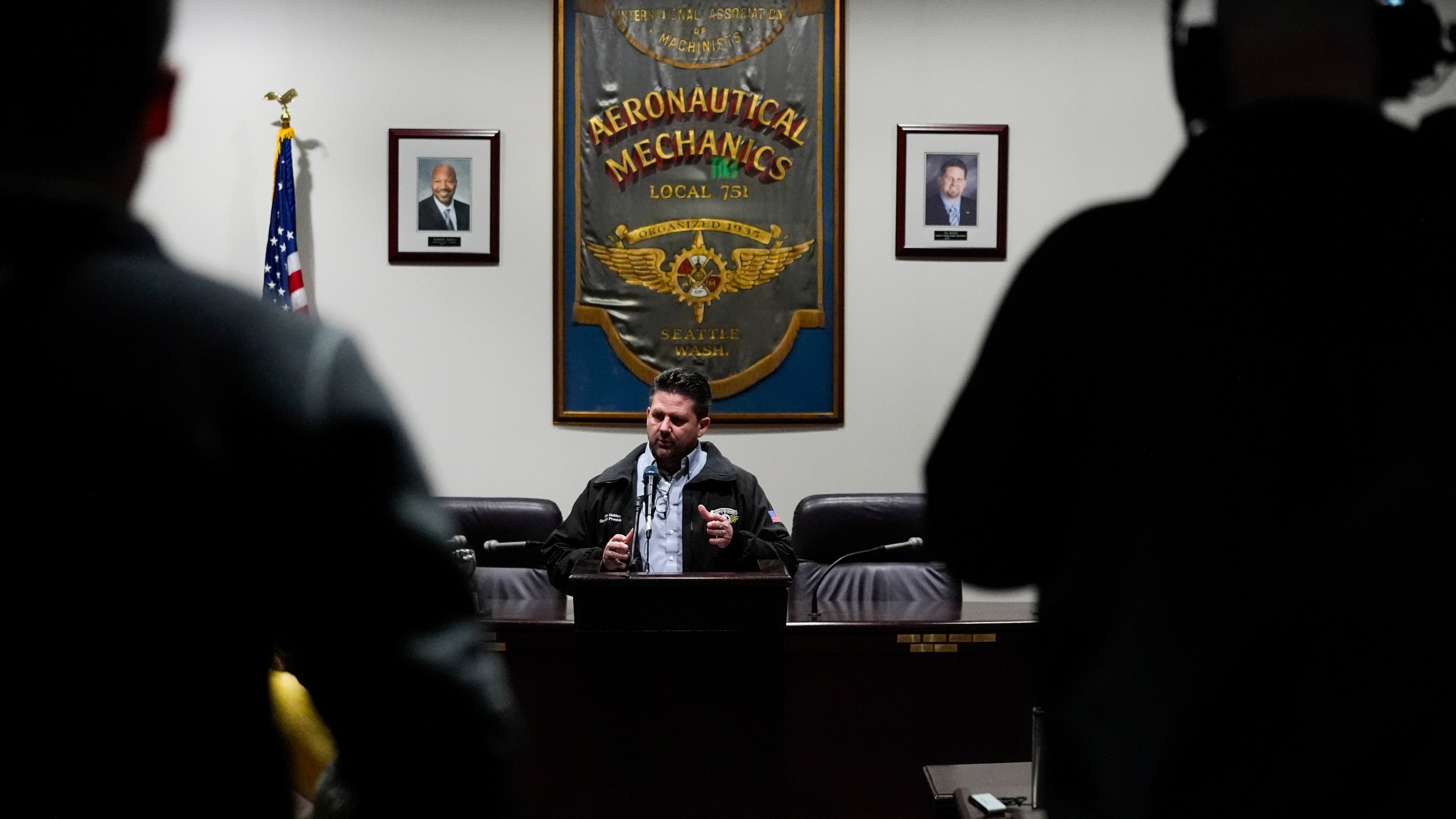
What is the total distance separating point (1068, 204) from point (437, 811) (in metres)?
4.87

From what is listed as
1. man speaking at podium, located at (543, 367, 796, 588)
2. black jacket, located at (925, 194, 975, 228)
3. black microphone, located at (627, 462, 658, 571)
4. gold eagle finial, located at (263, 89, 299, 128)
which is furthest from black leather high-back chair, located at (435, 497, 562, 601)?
black jacket, located at (925, 194, 975, 228)

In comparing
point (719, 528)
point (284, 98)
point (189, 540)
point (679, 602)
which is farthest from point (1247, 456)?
point (284, 98)

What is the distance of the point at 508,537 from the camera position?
427 cm

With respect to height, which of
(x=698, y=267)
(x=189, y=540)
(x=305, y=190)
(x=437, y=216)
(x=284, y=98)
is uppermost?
(x=284, y=98)

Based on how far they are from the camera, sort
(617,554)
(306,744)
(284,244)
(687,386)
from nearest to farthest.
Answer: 1. (306,744)
2. (617,554)
3. (687,386)
4. (284,244)

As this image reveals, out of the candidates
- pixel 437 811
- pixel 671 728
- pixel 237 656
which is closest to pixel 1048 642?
pixel 437 811

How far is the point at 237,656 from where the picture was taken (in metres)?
0.68

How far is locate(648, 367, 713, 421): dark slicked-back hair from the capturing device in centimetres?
408

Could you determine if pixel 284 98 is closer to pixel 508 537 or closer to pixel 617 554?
pixel 508 537

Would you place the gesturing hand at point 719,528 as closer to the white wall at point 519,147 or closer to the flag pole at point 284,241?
the white wall at point 519,147

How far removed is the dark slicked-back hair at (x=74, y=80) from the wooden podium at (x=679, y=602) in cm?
245

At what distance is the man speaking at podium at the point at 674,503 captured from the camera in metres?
4.01

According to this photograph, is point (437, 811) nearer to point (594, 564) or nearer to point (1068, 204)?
point (594, 564)

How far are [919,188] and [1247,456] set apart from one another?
4.41m
